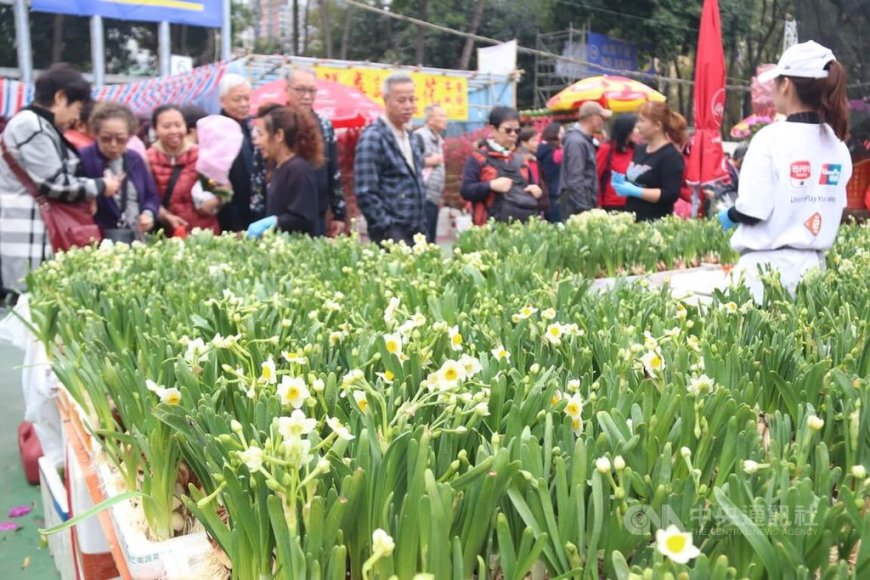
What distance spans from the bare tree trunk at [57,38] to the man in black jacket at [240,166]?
1437 centimetres

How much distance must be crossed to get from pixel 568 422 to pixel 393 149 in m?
3.39

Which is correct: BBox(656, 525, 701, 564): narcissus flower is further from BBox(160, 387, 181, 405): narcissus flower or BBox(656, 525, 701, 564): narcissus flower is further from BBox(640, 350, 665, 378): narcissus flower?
BBox(160, 387, 181, 405): narcissus flower

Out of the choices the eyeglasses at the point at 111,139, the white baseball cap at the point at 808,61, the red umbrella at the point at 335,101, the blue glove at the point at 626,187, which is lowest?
the blue glove at the point at 626,187

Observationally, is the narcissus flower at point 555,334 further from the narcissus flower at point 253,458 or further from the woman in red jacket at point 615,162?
the woman in red jacket at point 615,162

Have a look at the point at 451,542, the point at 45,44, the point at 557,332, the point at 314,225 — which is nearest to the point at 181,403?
the point at 451,542

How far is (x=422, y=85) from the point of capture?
48.8 feet

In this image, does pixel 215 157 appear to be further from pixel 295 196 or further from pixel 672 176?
pixel 672 176

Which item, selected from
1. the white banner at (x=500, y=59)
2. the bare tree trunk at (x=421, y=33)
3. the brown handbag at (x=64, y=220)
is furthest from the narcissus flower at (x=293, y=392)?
the bare tree trunk at (x=421, y=33)

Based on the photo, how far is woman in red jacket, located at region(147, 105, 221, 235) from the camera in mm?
5156

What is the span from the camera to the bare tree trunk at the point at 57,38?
57.3ft

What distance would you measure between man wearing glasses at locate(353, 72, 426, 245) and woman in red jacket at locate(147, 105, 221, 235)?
3.99 ft

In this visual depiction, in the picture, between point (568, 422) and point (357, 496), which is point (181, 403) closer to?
point (357, 496)

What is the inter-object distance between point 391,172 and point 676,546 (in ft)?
12.4

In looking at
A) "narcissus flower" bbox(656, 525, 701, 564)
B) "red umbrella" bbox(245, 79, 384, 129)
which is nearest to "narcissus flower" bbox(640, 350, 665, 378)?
"narcissus flower" bbox(656, 525, 701, 564)
